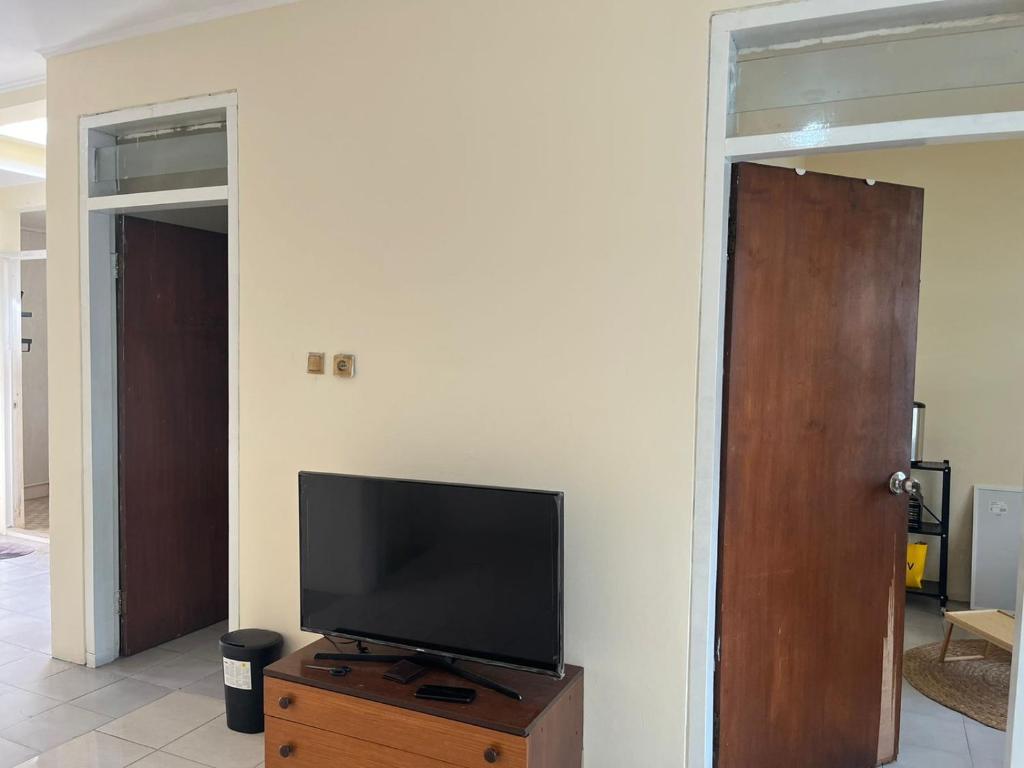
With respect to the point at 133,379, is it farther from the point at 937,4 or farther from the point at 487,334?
→ the point at 937,4

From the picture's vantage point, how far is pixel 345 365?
2.79 metres

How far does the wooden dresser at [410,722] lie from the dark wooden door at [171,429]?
1.58 metres

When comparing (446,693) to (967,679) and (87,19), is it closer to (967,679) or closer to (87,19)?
(967,679)

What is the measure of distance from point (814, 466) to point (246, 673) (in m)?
2.14

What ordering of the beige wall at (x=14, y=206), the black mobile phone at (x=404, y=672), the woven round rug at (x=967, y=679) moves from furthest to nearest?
the beige wall at (x=14, y=206)
the woven round rug at (x=967, y=679)
the black mobile phone at (x=404, y=672)

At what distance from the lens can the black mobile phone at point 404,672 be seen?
7.50 ft

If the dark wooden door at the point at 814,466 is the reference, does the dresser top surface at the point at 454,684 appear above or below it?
below

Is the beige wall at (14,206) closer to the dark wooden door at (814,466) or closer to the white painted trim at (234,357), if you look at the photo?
the white painted trim at (234,357)

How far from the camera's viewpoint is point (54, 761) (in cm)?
267

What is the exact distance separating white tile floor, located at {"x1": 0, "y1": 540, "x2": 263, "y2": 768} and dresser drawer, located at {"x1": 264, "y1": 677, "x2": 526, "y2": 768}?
53 cm

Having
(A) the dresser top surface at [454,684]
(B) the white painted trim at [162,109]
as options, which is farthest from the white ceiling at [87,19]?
(A) the dresser top surface at [454,684]

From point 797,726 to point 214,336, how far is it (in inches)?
127

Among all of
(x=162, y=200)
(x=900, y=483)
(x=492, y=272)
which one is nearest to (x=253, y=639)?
(x=492, y=272)

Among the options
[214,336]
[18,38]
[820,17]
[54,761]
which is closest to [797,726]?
[820,17]
